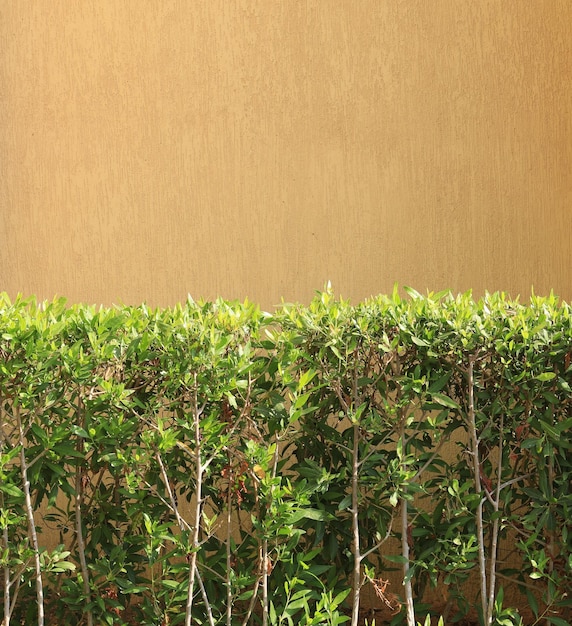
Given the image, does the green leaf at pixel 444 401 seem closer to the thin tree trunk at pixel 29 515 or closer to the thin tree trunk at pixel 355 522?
the thin tree trunk at pixel 355 522

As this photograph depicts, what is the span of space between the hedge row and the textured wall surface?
6.57ft

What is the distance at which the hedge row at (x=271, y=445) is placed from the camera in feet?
9.71

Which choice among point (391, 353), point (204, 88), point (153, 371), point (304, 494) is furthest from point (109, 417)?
point (204, 88)

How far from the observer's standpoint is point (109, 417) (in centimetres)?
301

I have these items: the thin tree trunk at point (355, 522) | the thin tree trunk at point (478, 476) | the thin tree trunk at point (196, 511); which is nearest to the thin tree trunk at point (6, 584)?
the thin tree trunk at point (196, 511)

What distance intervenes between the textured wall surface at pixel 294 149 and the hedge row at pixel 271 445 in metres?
2.00

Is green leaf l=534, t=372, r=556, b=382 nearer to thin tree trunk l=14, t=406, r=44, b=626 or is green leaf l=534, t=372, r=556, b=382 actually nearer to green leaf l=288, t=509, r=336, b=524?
green leaf l=288, t=509, r=336, b=524

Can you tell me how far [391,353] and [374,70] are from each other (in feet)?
9.22

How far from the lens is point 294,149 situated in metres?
5.30

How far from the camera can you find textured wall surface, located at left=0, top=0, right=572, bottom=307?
5.25 metres

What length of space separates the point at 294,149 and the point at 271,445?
110 inches

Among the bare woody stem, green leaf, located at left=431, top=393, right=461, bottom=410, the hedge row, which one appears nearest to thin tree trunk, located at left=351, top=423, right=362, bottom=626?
the hedge row

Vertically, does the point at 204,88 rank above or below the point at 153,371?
above

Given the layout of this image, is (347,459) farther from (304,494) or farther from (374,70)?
(374,70)
